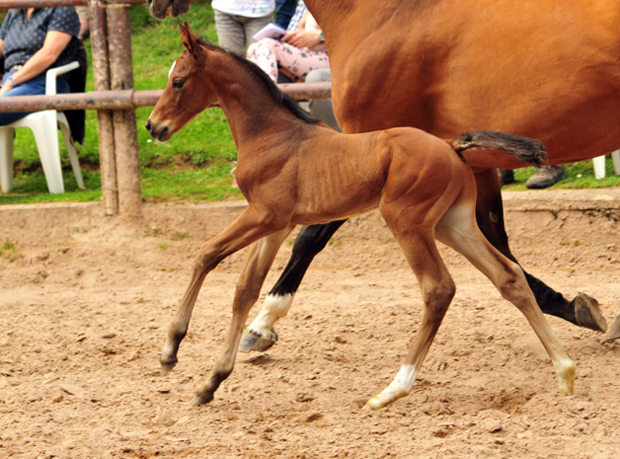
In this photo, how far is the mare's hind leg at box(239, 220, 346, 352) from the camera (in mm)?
3527

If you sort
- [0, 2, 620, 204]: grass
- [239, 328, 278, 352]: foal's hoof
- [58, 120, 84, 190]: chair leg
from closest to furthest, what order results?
[239, 328, 278, 352]: foal's hoof
[0, 2, 620, 204]: grass
[58, 120, 84, 190]: chair leg

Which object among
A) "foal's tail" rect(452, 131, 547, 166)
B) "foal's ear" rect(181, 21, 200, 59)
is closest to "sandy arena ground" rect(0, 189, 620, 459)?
"foal's tail" rect(452, 131, 547, 166)

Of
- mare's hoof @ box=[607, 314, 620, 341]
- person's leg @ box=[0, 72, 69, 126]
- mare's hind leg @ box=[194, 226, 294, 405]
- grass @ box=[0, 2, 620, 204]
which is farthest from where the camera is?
person's leg @ box=[0, 72, 69, 126]

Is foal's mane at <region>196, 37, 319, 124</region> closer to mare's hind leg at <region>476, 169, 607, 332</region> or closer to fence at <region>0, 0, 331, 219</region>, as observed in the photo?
mare's hind leg at <region>476, 169, 607, 332</region>

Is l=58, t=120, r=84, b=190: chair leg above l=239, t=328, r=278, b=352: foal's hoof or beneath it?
beneath

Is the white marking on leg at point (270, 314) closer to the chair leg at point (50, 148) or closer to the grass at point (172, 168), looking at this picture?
the grass at point (172, 168)

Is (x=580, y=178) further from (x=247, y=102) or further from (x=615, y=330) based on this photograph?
(x=247, y=102)

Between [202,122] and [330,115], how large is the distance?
8.63ft

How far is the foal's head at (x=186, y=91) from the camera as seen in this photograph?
9.44 feet

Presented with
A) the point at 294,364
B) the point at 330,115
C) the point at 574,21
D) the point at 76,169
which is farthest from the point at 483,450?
the point at 76,169

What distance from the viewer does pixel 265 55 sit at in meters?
5.44

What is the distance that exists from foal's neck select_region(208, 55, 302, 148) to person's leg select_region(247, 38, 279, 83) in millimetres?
2544

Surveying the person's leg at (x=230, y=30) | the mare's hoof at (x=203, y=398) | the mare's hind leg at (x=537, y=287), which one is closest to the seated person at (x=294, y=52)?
the person's leg at (x=230, y=30)

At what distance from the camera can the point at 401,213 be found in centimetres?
262
